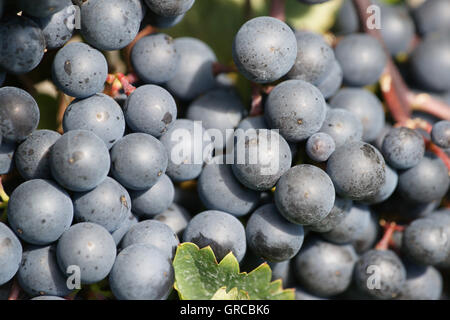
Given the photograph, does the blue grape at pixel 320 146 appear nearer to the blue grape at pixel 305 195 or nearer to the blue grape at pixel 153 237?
the blue grape at pixel 305 195

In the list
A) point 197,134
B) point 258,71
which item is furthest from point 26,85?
point 258,71

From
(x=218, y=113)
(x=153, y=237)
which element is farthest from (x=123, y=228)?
(x=218, y=113)

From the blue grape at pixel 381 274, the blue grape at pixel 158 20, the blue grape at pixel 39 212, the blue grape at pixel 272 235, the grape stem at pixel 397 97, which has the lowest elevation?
the blue grape at pixel 381 274

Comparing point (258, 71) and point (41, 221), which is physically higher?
point (258, 71)

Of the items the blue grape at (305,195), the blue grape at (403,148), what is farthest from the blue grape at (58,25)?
the blue grape at (403,148)

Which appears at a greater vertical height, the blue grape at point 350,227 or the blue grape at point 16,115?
the blue grape at point 16,115

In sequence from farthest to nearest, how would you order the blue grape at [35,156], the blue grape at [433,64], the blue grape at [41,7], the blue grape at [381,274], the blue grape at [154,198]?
the blue grape at [433,64] < the blue grape at [381,274] < the blue grape at [154,198] < the blue grape at [35,156] < the blue grape at [41,7]

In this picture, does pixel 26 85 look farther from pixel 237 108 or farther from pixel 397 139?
pixel 397 139
